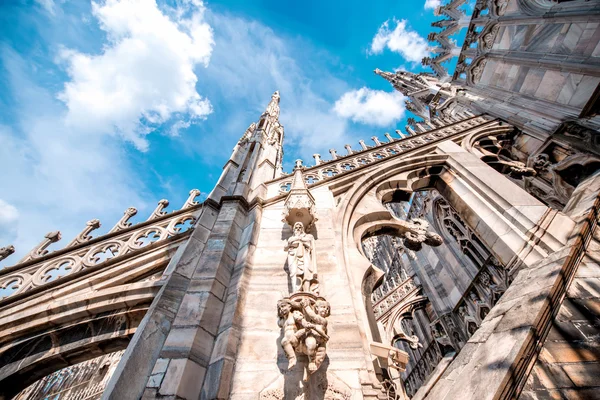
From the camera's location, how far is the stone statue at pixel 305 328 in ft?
8.23

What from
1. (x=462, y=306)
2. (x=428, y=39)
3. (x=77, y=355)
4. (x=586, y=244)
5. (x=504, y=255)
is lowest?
(x=77, y=355)

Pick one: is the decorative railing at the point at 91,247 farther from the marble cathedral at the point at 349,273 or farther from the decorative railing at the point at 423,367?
the decorative railing at the point at 423,367

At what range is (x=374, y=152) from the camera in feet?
27.1

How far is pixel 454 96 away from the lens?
14.5 m

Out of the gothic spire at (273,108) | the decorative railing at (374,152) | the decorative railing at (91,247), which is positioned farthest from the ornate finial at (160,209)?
the gothic spire at (273,108)

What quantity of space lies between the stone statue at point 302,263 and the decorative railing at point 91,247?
2421 millimetres

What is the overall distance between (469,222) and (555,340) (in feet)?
14.1

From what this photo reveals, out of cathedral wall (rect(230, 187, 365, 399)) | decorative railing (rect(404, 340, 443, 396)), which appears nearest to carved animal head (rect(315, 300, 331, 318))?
cathedral wall (rect(230, 187, 365, 399))

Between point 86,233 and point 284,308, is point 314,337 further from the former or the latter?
point 86,233

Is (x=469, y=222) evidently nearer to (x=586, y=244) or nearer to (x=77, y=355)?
(x=586, y=244)

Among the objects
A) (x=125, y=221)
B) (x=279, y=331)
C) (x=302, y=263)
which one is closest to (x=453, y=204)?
(x=302, y=263)

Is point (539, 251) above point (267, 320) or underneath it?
above

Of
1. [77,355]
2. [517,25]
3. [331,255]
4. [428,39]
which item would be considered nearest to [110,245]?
[77,355]

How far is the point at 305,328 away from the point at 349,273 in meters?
1.68
